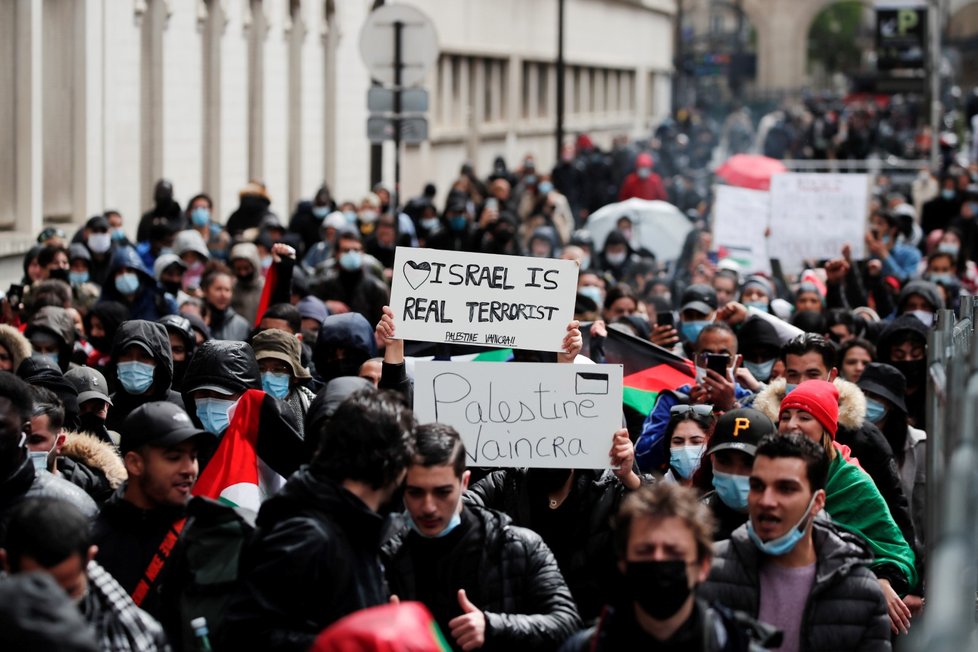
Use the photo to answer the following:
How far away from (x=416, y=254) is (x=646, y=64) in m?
55.7

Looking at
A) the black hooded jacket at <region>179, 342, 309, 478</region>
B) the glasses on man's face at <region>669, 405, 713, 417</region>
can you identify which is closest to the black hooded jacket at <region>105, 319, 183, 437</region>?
the black hooded jacket at <region>179, 342, 309, 478</region>

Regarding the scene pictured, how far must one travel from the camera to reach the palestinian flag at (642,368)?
941 cm

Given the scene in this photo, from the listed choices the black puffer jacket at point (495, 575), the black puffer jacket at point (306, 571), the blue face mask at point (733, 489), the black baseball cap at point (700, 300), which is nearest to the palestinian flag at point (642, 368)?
the black baseball cap at point (700, 300)

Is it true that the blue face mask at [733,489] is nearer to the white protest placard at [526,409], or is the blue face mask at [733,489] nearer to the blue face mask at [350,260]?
the white protest placard at [526,409]

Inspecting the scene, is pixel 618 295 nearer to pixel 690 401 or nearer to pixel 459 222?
pixel 690 401

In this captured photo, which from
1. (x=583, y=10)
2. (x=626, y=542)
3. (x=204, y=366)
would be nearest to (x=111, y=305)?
(x=204, y=366)

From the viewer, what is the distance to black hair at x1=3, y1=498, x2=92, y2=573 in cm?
438

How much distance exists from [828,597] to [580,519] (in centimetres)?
132

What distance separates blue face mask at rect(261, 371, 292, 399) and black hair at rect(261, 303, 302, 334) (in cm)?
148

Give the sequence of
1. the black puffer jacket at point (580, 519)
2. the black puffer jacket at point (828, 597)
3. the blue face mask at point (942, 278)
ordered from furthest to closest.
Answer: the blue face mask at point (942, 278) → the black puffer jacket at point (580, 519) → the black puffer jacket at point (828, 597)

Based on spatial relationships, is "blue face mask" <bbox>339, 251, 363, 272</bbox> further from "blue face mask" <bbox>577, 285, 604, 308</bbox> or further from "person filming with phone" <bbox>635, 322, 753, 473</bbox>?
"person filming with phone" <bbox>635, 322, 753, 473</bbox>

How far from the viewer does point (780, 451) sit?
546cm

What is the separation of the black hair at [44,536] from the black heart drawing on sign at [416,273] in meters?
3.22

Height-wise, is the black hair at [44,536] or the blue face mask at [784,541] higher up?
the black hair at [44,536]
